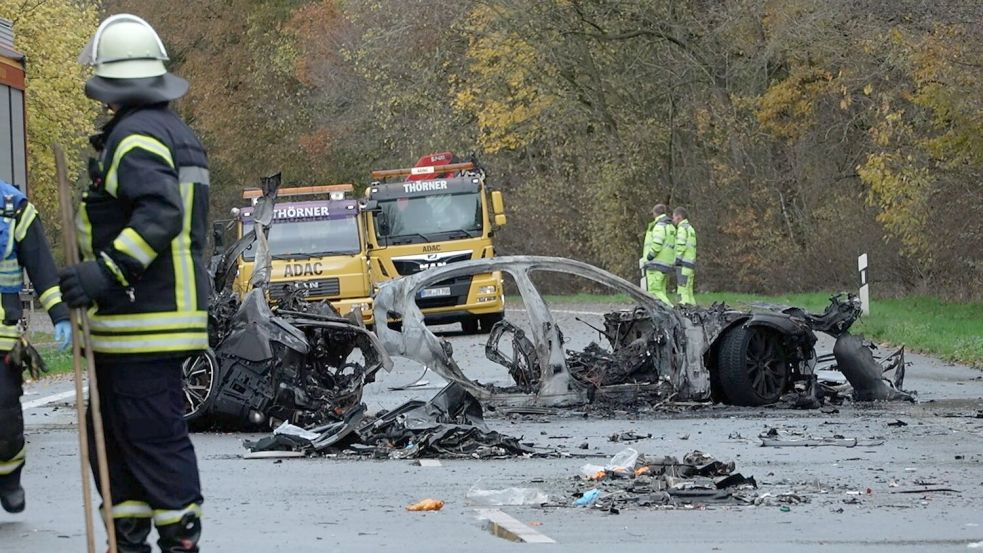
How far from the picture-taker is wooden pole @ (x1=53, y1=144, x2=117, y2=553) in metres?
5.65

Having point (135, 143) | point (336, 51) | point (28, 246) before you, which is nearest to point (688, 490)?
point (28, 246)

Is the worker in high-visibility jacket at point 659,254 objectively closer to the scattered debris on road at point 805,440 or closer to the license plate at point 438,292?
the license plate at point 438,292

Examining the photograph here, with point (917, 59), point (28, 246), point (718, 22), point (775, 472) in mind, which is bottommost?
point (775, 472)

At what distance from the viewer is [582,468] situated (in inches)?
394

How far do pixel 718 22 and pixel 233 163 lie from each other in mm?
22728

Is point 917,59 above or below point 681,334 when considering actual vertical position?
above

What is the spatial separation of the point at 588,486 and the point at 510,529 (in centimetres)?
159

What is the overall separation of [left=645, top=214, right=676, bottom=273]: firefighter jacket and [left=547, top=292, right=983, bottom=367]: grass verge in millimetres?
1141

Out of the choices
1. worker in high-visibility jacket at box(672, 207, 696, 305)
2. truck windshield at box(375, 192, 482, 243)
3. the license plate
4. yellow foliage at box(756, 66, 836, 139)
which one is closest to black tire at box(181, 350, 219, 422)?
the license plate

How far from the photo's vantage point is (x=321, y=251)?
1025 inches

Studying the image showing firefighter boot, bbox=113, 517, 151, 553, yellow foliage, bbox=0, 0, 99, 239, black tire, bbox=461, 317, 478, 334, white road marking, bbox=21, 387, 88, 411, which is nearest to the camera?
firefighter boot, bbox=113, 517, 151, 553

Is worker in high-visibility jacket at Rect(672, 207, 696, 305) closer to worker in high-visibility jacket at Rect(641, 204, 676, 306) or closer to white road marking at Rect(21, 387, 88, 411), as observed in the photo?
worker in high-visibility jacket at Rect(641, 204, 676, 306)

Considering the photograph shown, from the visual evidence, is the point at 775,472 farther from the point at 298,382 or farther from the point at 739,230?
the point at 739,230

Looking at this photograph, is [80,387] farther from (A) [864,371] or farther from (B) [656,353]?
(A) [864,371]
